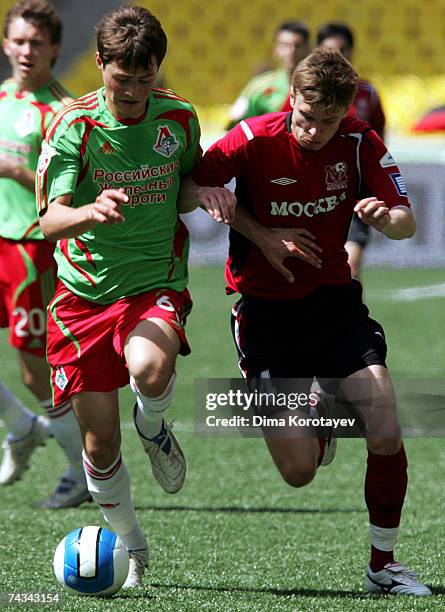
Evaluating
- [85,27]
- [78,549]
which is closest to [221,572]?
[78,549]

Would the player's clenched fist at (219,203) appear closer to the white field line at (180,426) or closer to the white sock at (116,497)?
the white sock at (116,497)

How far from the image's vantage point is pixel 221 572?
176 inches

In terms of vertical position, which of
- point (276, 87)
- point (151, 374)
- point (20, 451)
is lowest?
point (20, 451)

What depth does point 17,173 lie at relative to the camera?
5.27 meters

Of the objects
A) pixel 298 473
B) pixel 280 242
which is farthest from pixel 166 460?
pixel 280 242

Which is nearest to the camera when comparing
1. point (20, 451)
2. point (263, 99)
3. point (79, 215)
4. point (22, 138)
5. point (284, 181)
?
point (79, 215)

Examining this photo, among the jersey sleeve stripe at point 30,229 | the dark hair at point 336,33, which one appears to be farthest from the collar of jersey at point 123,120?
the dark hair at point 336,33

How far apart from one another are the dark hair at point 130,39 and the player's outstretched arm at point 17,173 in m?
1.37

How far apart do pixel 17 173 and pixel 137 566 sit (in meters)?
1.94

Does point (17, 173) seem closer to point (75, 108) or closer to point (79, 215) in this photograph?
point (75, 108)

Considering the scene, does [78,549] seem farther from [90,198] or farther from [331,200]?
[331,200]

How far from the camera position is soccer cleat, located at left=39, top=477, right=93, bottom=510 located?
5.68 m

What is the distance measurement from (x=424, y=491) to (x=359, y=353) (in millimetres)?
2026

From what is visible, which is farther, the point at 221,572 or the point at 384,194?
the point at 221,572
